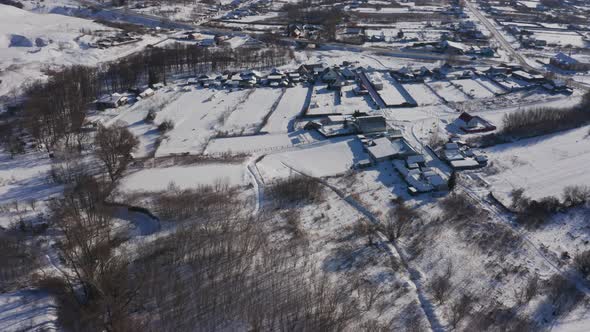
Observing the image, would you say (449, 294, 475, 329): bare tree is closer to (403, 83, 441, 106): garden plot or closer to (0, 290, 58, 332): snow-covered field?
(0, 290, 58, 332): snow-covered field

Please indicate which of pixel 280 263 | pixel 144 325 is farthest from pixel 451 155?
pixel 144 325

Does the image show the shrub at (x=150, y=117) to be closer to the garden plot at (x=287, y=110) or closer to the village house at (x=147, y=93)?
the village house at (x=147, y=93)

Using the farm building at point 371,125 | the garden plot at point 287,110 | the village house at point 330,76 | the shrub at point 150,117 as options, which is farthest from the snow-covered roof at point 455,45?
the shrub at point 150,117

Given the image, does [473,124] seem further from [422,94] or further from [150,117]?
[150,117]

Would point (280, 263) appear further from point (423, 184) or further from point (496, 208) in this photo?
point (496, 208)

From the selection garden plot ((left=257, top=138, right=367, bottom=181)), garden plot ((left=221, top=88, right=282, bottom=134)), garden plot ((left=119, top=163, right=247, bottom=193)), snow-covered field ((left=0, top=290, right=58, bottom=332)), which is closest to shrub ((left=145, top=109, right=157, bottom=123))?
garden plot ((left=221, top=88, right=282, bottom=134))
